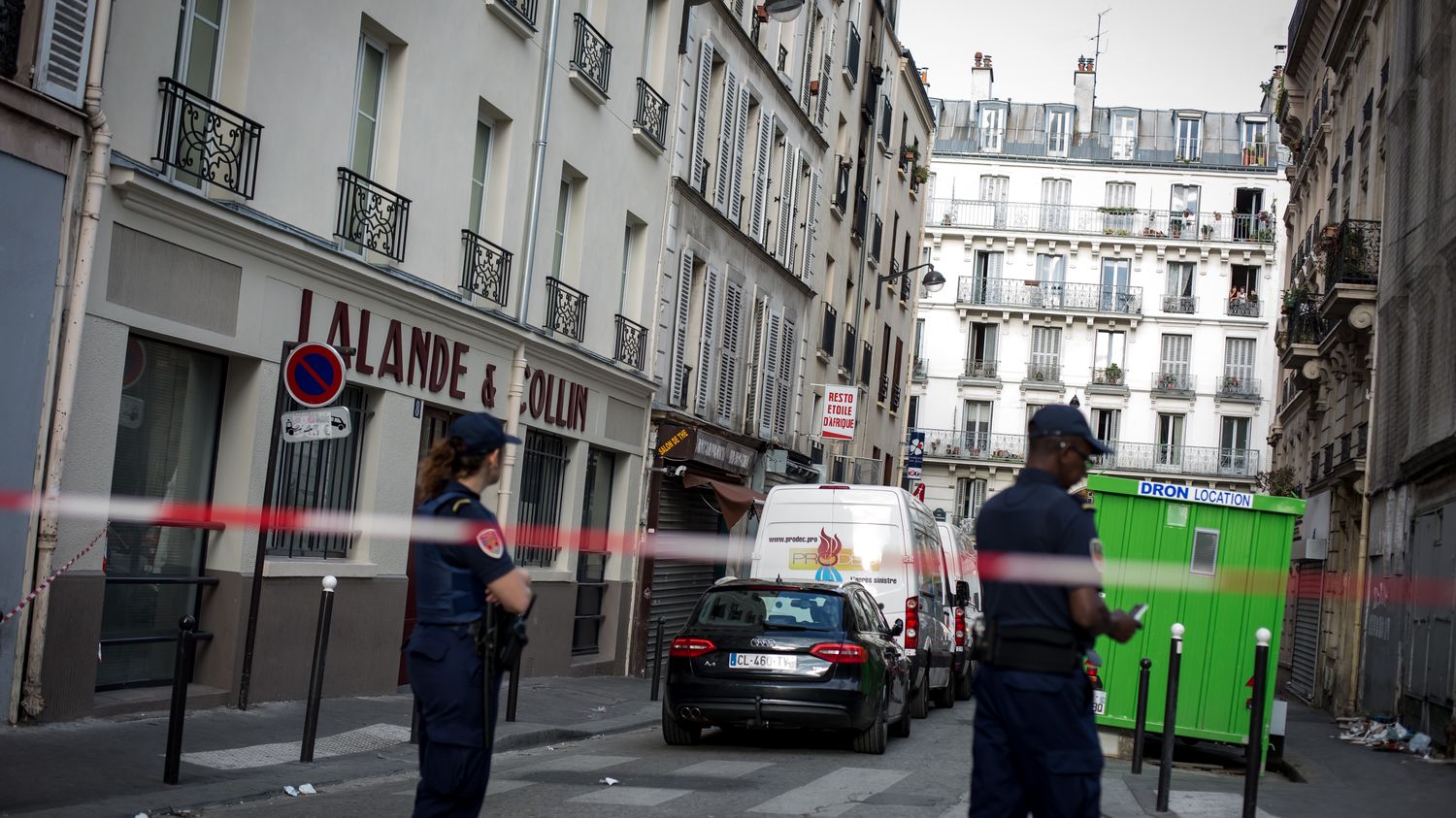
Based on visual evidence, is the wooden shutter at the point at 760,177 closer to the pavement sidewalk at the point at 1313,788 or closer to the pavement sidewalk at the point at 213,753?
the pavement sidewalk at the point at 1313,788

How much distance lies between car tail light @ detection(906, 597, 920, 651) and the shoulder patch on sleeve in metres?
12.6

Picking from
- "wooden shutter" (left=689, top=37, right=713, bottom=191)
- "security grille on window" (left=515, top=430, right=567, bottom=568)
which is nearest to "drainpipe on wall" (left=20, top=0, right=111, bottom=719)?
"security grille on window" (left=515, top=430, right=567, bottom=568)

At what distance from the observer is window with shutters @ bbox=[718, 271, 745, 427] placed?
27.3m

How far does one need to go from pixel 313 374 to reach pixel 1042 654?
7121 millimetres

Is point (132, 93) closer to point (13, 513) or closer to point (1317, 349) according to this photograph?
point (13, 513)

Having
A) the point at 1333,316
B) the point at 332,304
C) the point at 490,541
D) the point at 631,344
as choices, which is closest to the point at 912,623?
the point at 631,344

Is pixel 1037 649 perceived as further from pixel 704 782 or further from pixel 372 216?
pixel 372 216

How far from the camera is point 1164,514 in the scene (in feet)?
45.6

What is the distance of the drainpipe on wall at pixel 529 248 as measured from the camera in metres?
18.4

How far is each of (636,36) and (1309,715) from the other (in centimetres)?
1475

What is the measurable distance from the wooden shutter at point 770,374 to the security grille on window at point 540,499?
9.76 metres

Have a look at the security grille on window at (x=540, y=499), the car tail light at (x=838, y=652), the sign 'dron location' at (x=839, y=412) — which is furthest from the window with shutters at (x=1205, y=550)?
the sign 'dron location' at (x=839, y=412)

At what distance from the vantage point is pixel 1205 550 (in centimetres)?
1377

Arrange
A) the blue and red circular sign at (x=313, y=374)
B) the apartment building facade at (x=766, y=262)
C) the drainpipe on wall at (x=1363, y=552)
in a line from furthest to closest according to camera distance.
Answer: the apartment building facade at (x=766, y=262), the drainpipe on wall at (x=1363, y=552), the blue and red circular sign at (x=313, y=374)
